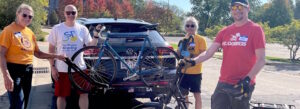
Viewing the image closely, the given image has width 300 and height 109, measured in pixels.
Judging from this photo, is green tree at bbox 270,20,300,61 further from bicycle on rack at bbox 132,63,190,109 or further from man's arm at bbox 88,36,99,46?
bicycle on rack at bbox 132,63,190,109

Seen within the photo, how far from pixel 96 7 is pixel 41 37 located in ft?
41.8

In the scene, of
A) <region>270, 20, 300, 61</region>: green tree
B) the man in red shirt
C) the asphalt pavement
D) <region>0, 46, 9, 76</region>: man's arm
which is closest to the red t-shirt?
the man in red shirt

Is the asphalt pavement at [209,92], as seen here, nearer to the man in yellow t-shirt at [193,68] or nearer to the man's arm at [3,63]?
the man in yellow t-shirt at [193,68]

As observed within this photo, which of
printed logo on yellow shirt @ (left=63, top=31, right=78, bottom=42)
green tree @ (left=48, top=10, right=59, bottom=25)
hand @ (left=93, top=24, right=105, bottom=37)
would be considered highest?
green tree @ (left=48, top=10, right=59, bottom=25)

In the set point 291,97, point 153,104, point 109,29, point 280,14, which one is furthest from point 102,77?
point 280,14

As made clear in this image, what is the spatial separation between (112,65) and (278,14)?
82086 millimetres

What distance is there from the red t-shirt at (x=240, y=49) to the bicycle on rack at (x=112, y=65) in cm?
146

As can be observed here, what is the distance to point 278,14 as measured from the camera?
82000 mm

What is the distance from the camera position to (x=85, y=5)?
3862cm

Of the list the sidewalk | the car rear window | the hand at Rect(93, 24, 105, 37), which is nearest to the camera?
the hand at Rect(93, 24, 105, 37)

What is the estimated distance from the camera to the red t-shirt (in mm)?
3855

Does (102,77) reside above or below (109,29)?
below

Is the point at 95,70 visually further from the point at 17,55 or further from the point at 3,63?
the point at 3,63

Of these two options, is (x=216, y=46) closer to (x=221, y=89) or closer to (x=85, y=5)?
(x=221, y=89)
